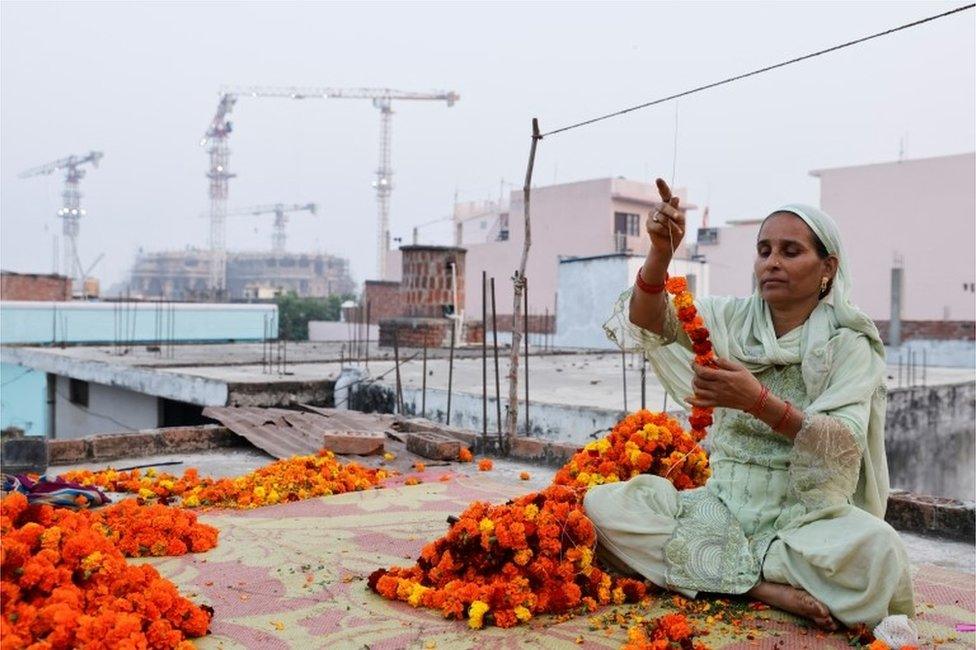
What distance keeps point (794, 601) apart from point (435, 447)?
4.02 metres

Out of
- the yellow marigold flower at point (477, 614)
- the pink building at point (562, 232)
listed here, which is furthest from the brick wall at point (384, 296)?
the yellow marigold flower at point (477, 614)

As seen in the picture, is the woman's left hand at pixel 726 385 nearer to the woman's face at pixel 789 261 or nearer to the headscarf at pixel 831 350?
the headscarf at pixel 831 350

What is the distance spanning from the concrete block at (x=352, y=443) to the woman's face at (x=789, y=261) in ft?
13.2

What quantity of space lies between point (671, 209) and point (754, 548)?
122cm

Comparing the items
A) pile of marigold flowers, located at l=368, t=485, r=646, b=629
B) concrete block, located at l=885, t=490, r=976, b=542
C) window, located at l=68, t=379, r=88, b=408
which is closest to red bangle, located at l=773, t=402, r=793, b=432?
pile of marigold flowers, located at l=368, t=485, r=646, b=629

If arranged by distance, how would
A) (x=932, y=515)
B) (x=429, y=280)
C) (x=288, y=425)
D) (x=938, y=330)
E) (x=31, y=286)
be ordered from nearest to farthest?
(x=932, y=515)
(x=288, y=425)
(x=938, y=330)
(x=429, y=280)
(x=31, y=286)

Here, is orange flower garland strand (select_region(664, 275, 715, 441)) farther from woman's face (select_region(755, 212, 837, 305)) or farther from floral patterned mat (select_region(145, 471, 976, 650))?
floral patterned mat (select_region(145, 471, 976, 650))

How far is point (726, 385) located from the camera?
2.72 m

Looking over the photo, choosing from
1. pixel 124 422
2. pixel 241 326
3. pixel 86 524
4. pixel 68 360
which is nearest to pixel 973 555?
pixel 86 524

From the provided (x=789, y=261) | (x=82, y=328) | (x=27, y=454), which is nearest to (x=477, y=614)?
(x=789, y=261)

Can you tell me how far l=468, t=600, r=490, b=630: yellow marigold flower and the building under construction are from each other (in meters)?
88.8

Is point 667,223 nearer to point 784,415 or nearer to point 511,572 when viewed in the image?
point 784,415

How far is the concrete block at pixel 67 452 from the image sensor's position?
645cm

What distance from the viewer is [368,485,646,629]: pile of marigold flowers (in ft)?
9.88
